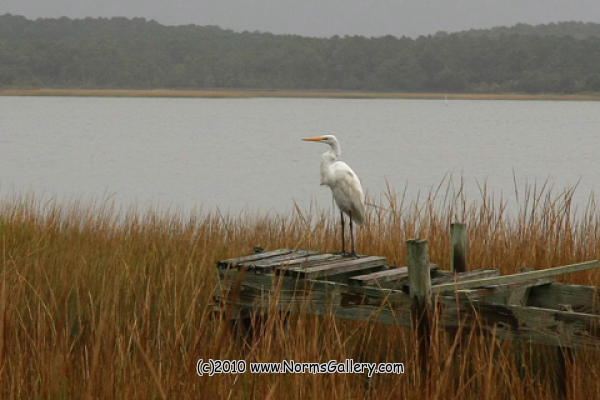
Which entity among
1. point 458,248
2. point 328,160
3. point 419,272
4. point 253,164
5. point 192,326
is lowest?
point 192,326

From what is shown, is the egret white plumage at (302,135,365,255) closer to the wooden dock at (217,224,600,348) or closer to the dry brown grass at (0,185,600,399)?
the wooden dock at (217,224,600,348)

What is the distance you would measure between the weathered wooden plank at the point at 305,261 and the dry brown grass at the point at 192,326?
0.37 metres

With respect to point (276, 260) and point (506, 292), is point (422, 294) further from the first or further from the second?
point (276, 260)

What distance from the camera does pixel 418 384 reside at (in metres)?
3.49

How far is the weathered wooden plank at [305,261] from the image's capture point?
16.6ft

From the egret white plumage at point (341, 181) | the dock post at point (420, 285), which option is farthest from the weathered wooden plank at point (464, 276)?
the egret white plumage at point (341, 181)

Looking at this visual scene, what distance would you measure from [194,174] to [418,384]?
101 ft

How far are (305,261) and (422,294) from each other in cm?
110

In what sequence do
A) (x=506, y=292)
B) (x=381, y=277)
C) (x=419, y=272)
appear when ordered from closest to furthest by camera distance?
(x=419, y=272) → (x=506, y=292) → (x=381, y=277)

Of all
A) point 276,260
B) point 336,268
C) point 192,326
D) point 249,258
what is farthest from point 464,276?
point 192,326

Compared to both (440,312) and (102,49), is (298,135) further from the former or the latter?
(440,312)

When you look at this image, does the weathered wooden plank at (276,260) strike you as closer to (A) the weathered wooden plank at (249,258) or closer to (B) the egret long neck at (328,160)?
(A) the weathered wooden plank at (249,258)

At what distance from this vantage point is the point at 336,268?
5.05 m

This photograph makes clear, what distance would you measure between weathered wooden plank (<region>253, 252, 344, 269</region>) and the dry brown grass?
1.20 feet
